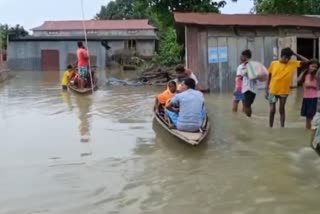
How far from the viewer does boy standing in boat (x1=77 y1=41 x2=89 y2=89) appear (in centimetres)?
1794

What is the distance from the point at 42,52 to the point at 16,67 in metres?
2.31

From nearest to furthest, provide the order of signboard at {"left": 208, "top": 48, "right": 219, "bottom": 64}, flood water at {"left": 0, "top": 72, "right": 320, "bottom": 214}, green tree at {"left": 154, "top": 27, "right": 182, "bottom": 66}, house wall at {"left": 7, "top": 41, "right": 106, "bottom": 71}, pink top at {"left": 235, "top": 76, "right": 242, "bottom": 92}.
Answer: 1. flood water at {"left": 0, "top": 72, "right": 320, "bottom": 214}
2. pink top at {"left": 235, "top": 76, "right": 242, "bottom": 92}
3. signboard at {"left": 208, "top": 48, "right": 219, "bottom": 64}
4. green tree at {"left": 154, "top": 27, "right": 182, "bottom": 66}
5. house wall at {"left": 7, "top": 41, "right": 106, "bottom": 71}

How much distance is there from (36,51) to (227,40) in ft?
87.1

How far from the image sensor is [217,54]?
57.0ft

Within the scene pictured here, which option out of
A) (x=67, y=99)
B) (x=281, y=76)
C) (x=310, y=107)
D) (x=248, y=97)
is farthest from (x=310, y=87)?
(x=67, y=99)

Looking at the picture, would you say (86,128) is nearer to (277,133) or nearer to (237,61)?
(277,133)

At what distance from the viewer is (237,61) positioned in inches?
691

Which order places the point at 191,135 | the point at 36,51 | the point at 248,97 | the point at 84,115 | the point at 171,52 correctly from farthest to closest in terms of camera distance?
the point at 36,51 < the point at 171,52 < the point at 84,115 < the point at 248,97 < the point at 191,135

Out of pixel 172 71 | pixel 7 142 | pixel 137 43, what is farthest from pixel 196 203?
pixel 137 43

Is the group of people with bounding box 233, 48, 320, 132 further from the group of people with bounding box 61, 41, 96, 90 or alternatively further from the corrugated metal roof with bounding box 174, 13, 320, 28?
the group of people with bounding box 61, 41, 96, 90

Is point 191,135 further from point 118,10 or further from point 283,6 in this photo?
point 118,10

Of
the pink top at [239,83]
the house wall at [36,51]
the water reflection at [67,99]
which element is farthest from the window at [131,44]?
the pink top at [239,83]

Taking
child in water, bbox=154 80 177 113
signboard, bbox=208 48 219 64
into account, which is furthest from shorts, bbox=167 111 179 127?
signboard, bbox=208 48 219 64

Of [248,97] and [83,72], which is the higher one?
[83,72]
